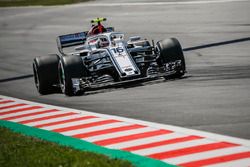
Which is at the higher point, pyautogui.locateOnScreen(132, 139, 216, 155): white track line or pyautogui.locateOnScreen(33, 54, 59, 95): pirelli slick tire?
pyautogui.locateOnScreen(132, 139, 216, 155): white track line

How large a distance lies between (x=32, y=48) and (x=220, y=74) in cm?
1356

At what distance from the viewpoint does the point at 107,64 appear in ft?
58.1

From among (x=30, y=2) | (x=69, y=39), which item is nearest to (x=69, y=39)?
(x=69, y=39)

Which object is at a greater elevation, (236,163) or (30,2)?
(236,163)

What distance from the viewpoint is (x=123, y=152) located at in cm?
1103

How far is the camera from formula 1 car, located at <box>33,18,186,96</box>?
17.1m

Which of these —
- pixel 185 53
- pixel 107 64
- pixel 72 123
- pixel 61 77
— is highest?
pixel 107 64

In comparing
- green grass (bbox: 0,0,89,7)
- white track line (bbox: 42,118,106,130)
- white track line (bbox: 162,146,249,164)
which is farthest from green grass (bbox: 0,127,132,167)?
green grass (bbox: 0,0,89,7)

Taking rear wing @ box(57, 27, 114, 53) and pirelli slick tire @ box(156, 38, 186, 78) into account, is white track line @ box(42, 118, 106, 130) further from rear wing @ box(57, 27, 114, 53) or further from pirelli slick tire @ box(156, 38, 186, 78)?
rear wing @ box(57, 27, 114, 53)

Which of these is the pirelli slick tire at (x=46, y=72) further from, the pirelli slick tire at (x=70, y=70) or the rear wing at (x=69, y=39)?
the rear wing at (x=69, y=39)

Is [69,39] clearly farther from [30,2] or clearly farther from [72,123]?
[30,2]

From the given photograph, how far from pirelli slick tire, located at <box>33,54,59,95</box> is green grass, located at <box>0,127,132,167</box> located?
5.71m

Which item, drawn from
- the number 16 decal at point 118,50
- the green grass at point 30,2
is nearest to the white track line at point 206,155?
the number 16 decal at point 118,50

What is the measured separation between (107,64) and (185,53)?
7.04 meters
